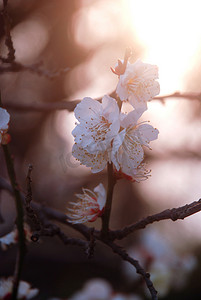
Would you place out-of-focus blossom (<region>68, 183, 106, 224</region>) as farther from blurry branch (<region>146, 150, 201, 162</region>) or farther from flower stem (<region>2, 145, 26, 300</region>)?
blurry branch (<region>146, 150, 201, 162</region>)

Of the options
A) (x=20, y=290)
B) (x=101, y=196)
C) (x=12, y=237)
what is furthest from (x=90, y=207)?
(x=20, y=290)

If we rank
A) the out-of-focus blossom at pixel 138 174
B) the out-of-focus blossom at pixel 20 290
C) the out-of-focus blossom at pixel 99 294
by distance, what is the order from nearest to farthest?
the out-of-focus blossom at pixel 138 174 < the out-of-focus blossom at pixel 20 290 < the out-of-focus blossom at pixel 99 294

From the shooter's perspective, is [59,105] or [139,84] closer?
[139,84]

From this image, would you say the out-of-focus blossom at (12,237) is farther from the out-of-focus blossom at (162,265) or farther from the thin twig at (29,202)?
the out-of-focus blossom at (162,265)

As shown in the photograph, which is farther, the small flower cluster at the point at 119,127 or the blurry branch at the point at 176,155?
the blurry branch at the point at 176,155

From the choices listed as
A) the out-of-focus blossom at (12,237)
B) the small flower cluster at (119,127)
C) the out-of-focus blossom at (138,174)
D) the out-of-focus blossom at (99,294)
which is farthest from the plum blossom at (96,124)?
the out-of-focus blossom at (99,294)

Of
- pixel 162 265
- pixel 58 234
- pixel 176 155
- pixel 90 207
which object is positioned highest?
pixel 90 207

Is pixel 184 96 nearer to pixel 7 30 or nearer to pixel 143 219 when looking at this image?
pixel 143 219
